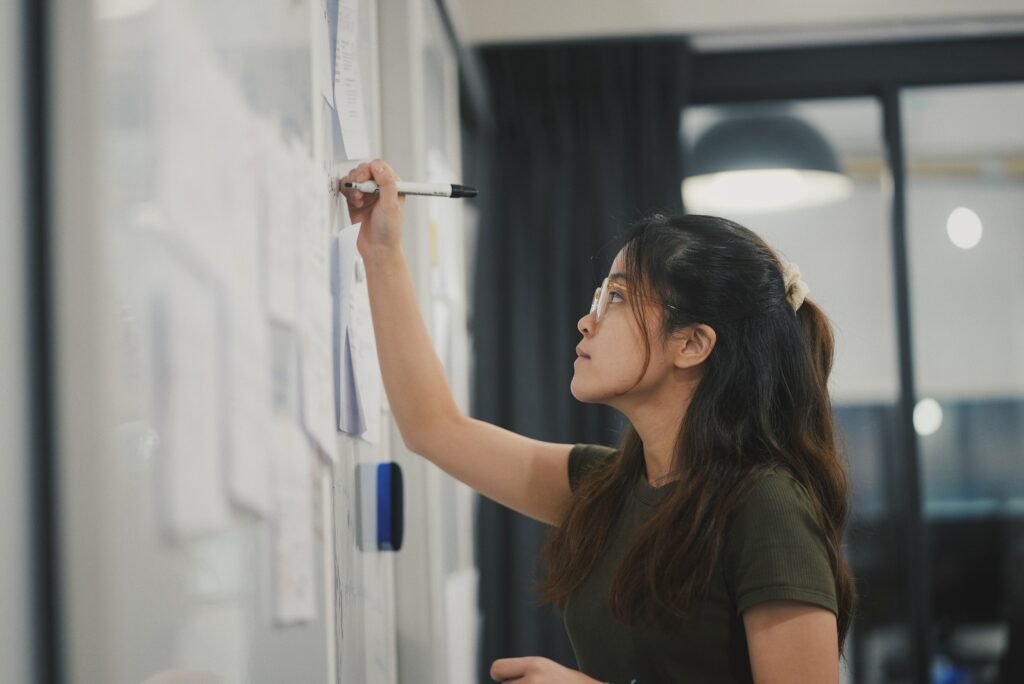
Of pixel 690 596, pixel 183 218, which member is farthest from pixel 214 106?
pixel 690 596

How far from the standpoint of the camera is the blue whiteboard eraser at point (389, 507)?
5.09ft

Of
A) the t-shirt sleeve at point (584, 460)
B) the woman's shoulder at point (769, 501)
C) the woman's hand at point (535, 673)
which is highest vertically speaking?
the t-shirt sleeve at point (584, 460)

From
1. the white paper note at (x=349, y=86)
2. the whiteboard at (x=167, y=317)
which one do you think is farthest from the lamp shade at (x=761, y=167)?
the whiteboard at (x=167, y=317)

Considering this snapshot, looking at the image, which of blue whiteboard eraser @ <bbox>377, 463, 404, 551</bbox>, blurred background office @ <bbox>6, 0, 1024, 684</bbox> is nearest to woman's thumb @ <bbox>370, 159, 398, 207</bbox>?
blue whiteboard eraser @ <bbox>377, 463, 404, 551</bbox>

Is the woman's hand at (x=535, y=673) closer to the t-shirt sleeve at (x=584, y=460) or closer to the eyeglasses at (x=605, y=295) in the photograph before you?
the t-shirt sleeve at (x=584, y=460)

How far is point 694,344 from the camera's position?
136cm

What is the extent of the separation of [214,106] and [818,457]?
34.1 inches

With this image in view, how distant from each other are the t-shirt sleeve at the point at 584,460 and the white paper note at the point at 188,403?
81cm

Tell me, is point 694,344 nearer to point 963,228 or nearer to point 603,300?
point 603,300

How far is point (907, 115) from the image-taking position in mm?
3166

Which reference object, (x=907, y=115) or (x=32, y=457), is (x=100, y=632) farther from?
(x=907, y=115)

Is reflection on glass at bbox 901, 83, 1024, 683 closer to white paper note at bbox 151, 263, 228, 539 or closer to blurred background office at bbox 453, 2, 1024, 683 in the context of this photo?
blurred background office at bbox 453, 2, 1024, 683

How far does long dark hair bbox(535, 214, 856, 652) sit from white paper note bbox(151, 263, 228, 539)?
0.63 metres

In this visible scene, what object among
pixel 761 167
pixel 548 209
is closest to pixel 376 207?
pixel 548 209
